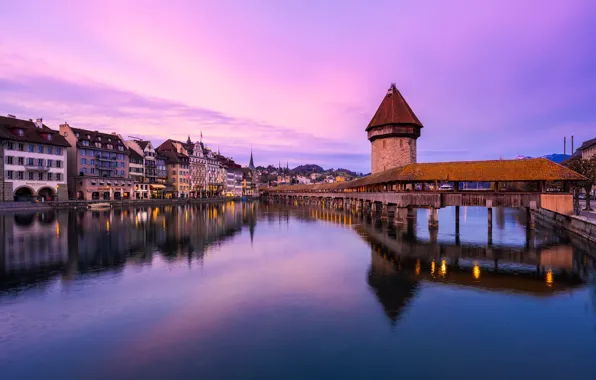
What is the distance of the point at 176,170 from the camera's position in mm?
90688

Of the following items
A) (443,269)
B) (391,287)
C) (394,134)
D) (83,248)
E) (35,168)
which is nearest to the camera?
(391,287)

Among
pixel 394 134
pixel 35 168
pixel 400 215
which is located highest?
pixel 394 134

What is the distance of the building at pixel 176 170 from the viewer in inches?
3556

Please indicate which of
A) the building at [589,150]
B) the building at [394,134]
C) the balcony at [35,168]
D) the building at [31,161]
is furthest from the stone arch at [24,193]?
the building at [589,150]

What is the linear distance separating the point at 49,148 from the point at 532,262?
66588mm

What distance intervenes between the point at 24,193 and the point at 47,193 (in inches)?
123

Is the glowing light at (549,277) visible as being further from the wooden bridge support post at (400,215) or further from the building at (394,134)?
the building at (394,134)

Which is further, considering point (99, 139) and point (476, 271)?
point (99, 139)

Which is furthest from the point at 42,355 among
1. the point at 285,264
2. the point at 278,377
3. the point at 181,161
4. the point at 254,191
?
the point at 254,191

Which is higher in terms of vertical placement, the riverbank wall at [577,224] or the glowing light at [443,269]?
Result: the riverbank wall at [577,224]

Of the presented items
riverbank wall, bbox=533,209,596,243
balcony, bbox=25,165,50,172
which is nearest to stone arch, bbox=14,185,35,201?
balcony, bbox=25,165,50,172

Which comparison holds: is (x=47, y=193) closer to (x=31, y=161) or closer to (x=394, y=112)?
(x=31, y=161)

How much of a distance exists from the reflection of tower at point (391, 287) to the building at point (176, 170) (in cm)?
8050

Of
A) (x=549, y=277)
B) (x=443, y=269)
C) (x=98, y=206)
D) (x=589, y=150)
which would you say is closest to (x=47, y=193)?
(x=98, y=206)
